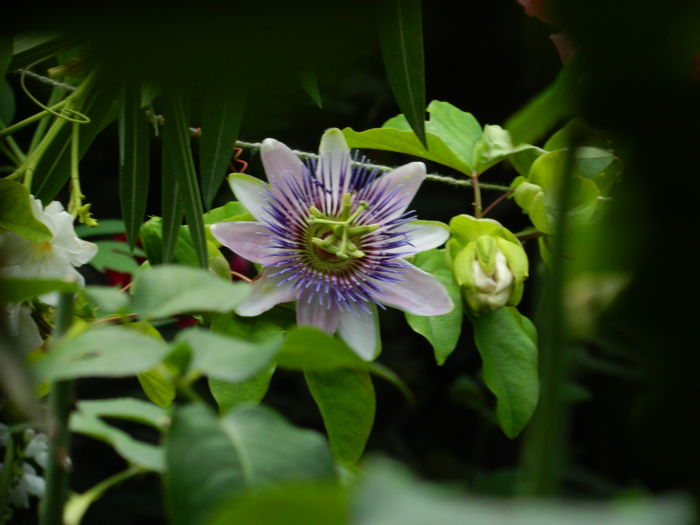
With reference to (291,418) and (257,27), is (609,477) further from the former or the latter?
(257,27)

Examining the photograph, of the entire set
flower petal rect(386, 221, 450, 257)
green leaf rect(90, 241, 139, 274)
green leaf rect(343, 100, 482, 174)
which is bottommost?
green leaf rect(90, 241, 139, 274)

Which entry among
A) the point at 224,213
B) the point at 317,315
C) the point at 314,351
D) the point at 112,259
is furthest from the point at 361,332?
the point at 112,259

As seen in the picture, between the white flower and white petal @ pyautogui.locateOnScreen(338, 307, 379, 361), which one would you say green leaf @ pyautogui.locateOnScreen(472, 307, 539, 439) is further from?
the white flower

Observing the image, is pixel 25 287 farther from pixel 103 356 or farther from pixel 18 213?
pixel 18 213

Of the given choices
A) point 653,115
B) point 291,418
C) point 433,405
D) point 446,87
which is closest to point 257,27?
point 653,115

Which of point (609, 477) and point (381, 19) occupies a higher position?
point (381, 19)

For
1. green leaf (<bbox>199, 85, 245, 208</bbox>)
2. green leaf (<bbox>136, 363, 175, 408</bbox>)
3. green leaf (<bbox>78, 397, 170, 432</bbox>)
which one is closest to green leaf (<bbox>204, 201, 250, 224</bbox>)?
green leaf (<bbox>199, 85, 245, 208</bbox>)
